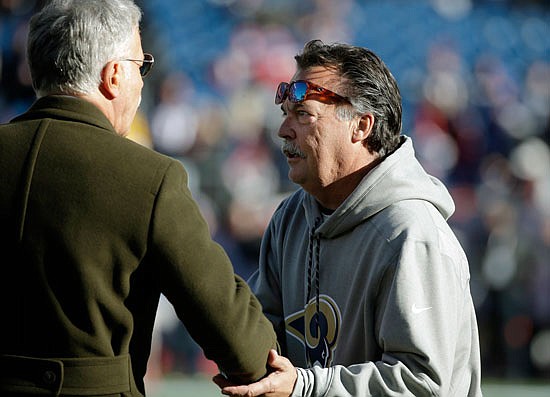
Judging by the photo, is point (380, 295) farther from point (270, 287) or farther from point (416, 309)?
point (270, 287)

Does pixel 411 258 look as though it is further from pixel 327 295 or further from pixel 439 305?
pixel 327 295

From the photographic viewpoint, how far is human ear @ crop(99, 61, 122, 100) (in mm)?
2697

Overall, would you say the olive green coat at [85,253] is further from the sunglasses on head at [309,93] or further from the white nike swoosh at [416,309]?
the sunglasses on head at [309,93]

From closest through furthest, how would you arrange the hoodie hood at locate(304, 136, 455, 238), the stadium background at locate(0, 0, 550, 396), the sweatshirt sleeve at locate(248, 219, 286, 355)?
the hoodie hood at locate(304, 136, 455, 238) < the sweatshirt sleeve at locate(248, 219, 286, 355) < the stadium background at locate(0, 0, 550, 396)

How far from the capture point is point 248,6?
11602 millimetres

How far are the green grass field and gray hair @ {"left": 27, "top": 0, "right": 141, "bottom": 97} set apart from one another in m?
6.31

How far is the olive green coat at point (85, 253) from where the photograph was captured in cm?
253

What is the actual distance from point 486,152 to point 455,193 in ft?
2.03

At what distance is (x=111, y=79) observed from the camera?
272cm

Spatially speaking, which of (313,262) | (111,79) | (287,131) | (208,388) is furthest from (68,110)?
(208,388)

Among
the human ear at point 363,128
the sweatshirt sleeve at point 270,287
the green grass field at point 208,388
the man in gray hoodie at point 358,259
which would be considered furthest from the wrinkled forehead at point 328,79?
the green grass field at point 208,388

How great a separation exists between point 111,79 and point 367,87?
1.16 meters

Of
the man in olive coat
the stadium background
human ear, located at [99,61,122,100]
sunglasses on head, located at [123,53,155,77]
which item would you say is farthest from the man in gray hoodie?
the stadium background

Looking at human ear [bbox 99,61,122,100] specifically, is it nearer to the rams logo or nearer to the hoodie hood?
the hoodie hood
